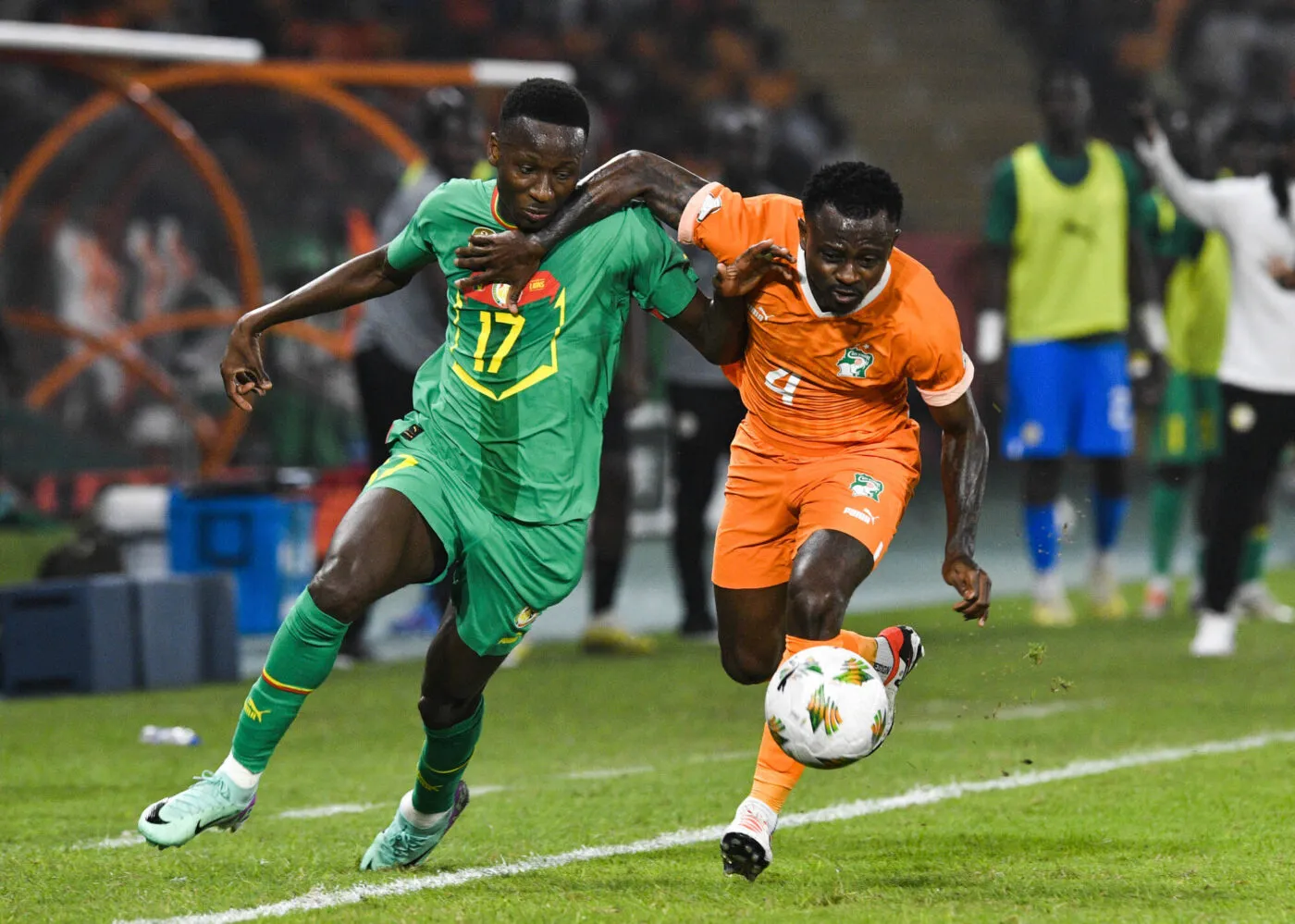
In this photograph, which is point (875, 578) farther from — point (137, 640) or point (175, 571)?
point (137, 640)

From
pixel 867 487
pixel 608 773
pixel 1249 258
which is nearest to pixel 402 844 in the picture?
pixel 867 487

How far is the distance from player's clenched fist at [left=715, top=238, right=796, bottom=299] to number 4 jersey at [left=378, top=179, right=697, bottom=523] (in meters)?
0.10

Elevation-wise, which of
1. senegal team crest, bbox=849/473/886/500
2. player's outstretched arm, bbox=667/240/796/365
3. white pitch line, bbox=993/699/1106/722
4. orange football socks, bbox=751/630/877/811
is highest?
player's outstretched arm, bbox=667/240/796/365

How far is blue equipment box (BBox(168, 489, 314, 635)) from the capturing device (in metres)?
10.7

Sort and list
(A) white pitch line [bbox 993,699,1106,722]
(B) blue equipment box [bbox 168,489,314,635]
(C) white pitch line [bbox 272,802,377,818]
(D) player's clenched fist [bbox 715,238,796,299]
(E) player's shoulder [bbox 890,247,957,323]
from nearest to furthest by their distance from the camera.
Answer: (D) player's clenched fist [bbox 715,238,796,299] < (E) player's shoulder [bbox 890,247,957,323] < (C) white pitch line [bbox 272,802,377,818] < (A) white pitch line [bbox 993,699,1106,722] < (B) blue equipment box [bbox 168,489,314,635]

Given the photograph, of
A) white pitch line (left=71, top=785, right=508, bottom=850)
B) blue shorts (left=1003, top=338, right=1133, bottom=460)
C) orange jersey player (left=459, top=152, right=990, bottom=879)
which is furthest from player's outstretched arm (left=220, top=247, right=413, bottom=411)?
blue shorts (left=1003, top=338, right=1133, bottom=460)

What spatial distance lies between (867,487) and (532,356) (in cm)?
97

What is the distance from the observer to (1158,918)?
13.8 ft

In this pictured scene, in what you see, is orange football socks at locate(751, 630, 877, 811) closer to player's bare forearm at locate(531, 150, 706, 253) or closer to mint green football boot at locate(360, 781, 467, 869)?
mint green football boot at locate(360, 781, 467, 869)

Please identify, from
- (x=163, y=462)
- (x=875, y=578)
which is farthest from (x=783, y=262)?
(x=163, y=462)

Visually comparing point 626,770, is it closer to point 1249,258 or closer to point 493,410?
point 493,410

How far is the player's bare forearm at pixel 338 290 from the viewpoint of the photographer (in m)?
4.85

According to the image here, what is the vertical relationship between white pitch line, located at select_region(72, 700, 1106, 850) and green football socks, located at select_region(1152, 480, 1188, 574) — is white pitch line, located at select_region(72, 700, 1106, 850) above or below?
above

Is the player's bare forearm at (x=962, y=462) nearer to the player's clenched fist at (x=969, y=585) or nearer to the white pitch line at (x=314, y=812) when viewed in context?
the player's clenched fist at (x=969, y=585)
